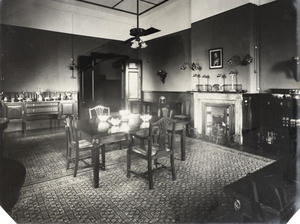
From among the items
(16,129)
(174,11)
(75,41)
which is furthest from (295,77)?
(16,129)

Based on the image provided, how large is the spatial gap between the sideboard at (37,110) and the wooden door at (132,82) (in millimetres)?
2329

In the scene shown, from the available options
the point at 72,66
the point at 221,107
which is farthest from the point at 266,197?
the point at 72,66

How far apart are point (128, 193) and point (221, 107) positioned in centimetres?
385

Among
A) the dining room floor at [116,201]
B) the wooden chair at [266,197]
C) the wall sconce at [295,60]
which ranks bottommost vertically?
the dining room floor at [116,201]

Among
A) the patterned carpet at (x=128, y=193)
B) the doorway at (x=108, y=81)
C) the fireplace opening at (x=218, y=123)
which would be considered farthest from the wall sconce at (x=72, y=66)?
the fireplace opening at (x=218, y=123)

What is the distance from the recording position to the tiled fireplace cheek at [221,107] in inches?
208

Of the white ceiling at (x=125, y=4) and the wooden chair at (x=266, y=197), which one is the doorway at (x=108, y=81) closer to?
the white ceiling at (x=125, y=4)

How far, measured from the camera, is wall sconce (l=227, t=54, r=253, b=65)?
5.12 meters

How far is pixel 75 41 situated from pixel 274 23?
21.0ft

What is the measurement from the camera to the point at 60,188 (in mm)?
3012

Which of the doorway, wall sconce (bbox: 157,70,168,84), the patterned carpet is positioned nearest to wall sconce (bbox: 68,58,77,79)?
the doorway

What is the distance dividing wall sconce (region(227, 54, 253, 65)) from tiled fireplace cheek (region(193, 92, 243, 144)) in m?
0.82

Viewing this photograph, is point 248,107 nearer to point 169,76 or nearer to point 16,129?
point 169,76

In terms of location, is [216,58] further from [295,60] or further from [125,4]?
[125,4]
